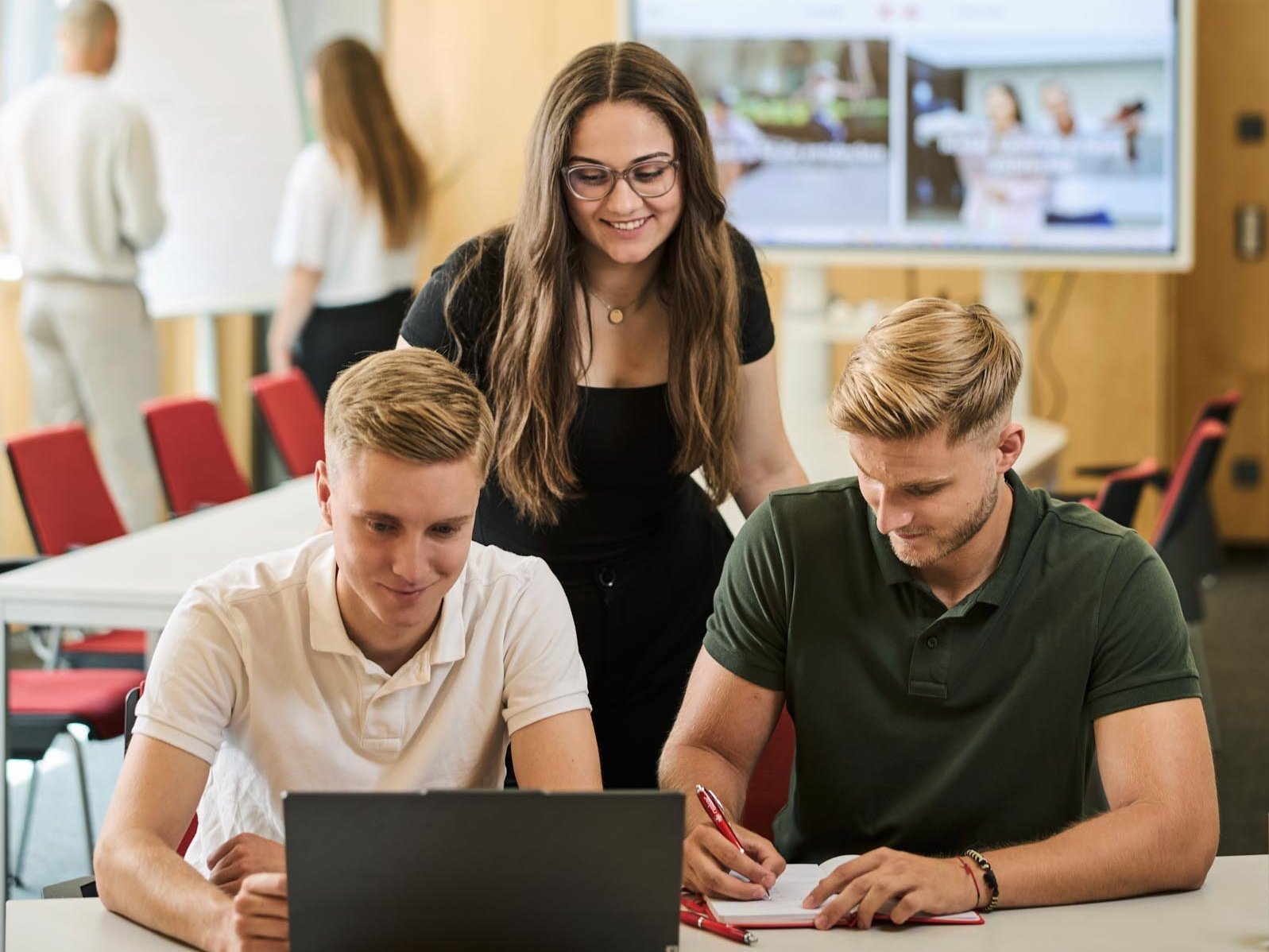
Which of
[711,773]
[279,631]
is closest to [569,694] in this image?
[711,773]

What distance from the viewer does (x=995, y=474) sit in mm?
1757

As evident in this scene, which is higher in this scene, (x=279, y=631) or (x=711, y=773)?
(x=279, y=631)

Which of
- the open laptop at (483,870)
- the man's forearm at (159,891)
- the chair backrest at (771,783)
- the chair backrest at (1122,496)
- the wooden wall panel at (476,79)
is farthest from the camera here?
the wooden wall panel at (476,79)

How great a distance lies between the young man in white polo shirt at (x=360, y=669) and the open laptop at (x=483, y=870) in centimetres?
25

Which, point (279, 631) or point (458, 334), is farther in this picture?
point (458, 334)

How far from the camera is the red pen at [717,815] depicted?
5.29ft

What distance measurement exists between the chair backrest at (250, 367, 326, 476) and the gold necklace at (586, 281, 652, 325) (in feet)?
7.89

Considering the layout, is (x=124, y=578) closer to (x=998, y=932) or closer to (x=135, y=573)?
(x=135, y=573)

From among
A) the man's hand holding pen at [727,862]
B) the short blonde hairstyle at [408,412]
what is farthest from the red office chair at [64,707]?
the man's hand holding pen at [727,862]

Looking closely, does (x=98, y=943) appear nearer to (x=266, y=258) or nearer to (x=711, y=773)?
(x=711, y=773)

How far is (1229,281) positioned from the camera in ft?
22.1

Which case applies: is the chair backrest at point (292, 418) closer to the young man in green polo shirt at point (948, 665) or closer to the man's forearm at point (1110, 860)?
the young man in green polo shirt at point (948, 665)

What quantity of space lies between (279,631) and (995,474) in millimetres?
789

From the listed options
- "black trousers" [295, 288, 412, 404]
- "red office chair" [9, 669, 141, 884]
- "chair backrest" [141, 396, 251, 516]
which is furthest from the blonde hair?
"red office chair" [9, 669, 141, 884]
